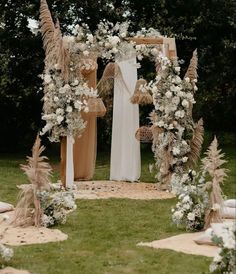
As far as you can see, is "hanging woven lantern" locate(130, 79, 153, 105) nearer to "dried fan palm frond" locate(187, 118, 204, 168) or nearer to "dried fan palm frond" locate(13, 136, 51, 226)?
"dried fan palm frond" locate(187, 118, 204, 168)

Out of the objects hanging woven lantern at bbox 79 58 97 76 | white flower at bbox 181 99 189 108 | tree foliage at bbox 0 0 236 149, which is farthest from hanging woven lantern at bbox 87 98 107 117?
tree foliage at bbox 0 0 236 149

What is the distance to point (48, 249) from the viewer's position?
7.03 meters

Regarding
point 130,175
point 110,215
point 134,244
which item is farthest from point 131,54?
point 134,244

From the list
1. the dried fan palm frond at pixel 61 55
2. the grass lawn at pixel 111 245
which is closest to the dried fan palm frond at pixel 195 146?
the grass lawn at pixel 111 245

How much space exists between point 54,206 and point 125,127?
4.24 meters

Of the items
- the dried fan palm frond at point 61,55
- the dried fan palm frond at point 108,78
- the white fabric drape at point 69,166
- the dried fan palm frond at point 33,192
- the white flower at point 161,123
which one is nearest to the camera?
the dried fan palm frond at point 33,192

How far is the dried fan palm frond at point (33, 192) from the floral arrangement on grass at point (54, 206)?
77 mm

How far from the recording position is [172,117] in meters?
11.1

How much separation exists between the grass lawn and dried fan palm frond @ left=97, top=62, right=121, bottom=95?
2855mm

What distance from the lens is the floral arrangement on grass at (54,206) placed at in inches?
319

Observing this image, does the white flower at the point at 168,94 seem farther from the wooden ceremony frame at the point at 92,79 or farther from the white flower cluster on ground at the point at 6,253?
the white flower cluster on ground at the point at 6,253

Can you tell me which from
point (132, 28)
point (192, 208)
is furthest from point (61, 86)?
point (132, 28)

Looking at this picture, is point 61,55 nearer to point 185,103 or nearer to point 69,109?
point 69,109

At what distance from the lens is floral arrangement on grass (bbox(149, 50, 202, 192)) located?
10945 mm
